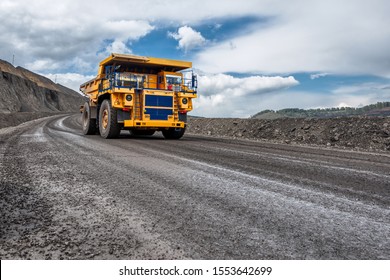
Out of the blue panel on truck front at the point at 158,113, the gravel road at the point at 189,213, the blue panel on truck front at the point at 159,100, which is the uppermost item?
the blue panel on truck front at the point at 159,100

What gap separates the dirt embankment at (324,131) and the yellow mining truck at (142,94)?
4170 mm

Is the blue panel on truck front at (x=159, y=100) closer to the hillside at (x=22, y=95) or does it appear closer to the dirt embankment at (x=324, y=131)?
the dirt embankment at (x=324, y=131)

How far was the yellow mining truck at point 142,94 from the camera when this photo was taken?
34.0 ft

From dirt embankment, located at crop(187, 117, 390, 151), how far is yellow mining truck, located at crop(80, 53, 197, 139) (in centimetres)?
417

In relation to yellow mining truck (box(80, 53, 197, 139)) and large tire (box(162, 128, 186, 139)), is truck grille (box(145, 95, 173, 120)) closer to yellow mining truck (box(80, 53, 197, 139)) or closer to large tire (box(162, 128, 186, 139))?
yellow mining truck (box(80, 53, 197, 139))

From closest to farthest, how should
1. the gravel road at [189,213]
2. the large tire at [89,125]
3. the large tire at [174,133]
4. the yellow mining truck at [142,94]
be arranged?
1. the gravel road at [189,213]
2. the yellow mining truck at [142,94]
3. the large tire at [174,133]
4. the large tire at [89,125]

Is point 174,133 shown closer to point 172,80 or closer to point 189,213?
point 172,80

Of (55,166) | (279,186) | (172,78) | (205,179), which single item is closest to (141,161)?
(55,166)

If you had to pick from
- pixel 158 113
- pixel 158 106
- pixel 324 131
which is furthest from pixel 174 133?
pixel 324 131

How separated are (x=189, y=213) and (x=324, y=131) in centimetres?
1130

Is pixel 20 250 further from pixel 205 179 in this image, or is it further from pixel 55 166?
pixel 55 166

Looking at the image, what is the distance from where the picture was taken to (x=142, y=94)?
10.5 m

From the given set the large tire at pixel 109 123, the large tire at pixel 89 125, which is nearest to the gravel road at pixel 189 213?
the large tire at pixel 109 123
